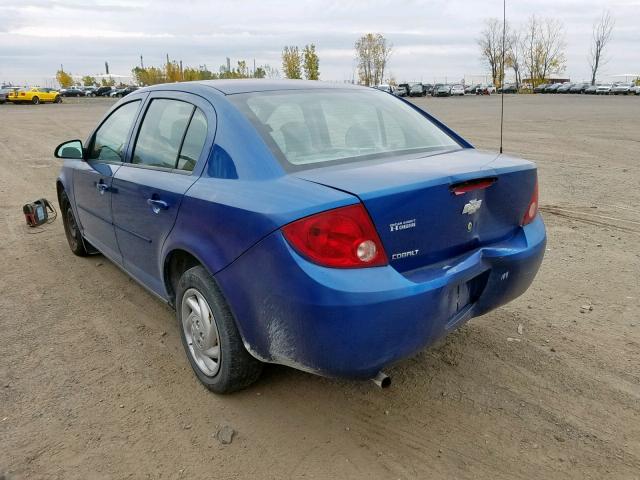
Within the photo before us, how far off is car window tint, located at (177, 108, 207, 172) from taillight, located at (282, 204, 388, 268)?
99 centimetres

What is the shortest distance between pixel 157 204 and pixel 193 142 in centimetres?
42

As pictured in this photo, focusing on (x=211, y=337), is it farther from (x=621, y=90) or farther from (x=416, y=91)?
(x=621, y=90)

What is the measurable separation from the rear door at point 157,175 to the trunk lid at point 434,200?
2.68ft

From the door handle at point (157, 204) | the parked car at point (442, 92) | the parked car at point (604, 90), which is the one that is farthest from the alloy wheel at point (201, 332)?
the parked car at point (604, 90)

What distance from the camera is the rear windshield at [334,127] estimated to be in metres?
2.70

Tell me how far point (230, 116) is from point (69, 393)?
5.93 ft

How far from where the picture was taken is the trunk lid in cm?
224

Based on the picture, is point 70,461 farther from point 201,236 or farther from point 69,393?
point 201,236

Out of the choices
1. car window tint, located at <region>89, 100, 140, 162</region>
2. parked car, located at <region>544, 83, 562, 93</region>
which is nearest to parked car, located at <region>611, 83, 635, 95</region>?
parked car, located at <region>544, 83, 562, 93</region>

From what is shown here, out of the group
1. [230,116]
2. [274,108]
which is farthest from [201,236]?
[274,108]

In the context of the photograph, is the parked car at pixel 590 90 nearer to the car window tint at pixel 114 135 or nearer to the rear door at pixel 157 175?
the car window tint at pixel 114 135

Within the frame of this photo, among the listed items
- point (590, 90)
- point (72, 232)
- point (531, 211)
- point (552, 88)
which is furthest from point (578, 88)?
point (531, 211)

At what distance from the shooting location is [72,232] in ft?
17.3

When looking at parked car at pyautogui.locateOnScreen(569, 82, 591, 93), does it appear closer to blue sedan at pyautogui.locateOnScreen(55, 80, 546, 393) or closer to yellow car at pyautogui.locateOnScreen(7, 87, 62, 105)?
yellow car at pyautogui.locateOnScreen(7, 87, 62, 105)
